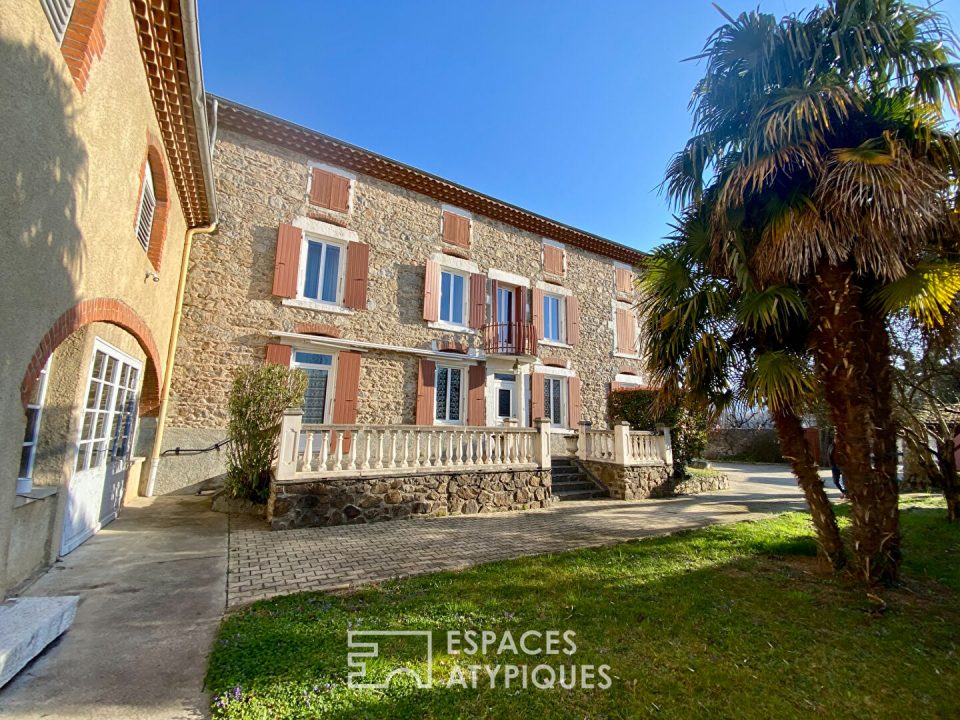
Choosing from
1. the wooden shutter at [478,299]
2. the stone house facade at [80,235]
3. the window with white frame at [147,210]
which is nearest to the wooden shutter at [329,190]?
the stone house facade at [80,235]

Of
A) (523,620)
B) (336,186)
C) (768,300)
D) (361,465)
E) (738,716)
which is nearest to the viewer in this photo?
(738,716)

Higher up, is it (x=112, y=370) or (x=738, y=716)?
(x=112, y=370)

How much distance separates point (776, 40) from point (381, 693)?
7455mm

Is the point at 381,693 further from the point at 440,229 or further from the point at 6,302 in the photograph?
the point at 440,229

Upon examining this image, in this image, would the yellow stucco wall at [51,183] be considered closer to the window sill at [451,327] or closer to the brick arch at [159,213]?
the brick arch at [159,213]

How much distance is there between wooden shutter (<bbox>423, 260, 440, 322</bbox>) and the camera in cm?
1252

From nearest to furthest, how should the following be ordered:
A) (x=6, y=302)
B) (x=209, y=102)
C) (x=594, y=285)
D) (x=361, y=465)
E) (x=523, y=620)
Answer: (x=6, y=302) < (x=523, y=620) < (x=361, y=465) < (x=209, y=102) < (x=594, y=285)

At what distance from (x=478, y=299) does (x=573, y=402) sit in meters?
4.89

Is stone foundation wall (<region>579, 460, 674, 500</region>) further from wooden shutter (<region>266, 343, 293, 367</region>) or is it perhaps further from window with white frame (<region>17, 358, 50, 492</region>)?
window with white frame (<region>17, 358, 50, 492</region>)

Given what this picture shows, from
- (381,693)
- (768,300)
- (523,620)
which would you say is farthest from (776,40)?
(381,693)

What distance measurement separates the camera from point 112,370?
6168 millimetres

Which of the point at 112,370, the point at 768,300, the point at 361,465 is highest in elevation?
the point at 768,300

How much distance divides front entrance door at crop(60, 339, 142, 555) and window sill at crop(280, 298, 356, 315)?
3.78 metres

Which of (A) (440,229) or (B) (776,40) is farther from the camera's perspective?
(A) (440,229)
